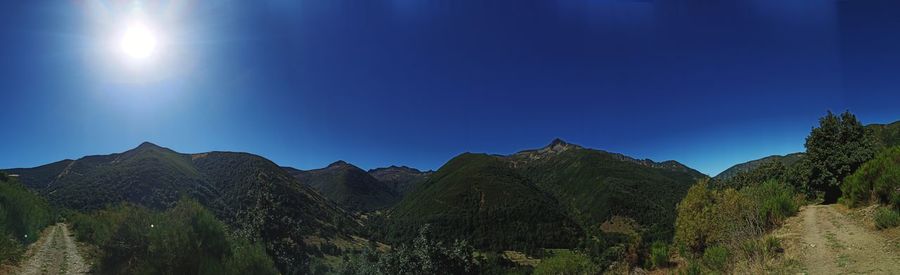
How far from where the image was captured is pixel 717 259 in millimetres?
12578

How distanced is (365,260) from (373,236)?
136m

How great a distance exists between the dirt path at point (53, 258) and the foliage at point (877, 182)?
36.4 metres

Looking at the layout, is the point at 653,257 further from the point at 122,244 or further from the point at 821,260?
the point at 122,244

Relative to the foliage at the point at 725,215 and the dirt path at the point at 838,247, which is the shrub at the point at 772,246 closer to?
the dirt path at the point at 838,247

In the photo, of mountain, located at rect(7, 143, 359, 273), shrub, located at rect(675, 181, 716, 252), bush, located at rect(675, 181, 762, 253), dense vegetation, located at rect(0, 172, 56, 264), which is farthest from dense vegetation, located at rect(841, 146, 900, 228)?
mountain, located at rect(7, 143, 359, 273)

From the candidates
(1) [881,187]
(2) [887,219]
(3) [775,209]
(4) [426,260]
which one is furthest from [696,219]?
(4) [426,260]

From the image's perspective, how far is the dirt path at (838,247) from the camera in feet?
31.1

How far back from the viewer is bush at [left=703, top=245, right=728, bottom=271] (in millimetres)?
12352

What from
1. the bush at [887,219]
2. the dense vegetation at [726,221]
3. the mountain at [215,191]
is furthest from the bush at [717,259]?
the mountain at [215,191]

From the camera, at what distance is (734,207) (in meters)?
16.6

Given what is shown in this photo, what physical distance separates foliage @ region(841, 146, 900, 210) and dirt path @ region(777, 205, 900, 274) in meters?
1.44

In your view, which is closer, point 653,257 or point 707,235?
point 707,235

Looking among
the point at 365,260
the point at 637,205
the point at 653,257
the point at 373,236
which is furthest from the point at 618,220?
the point at 653,257

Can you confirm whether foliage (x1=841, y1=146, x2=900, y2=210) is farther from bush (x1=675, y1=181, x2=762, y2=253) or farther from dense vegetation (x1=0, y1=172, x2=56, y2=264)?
dense vegetation (x1=0, y1=172, x2=56, y2=264)
